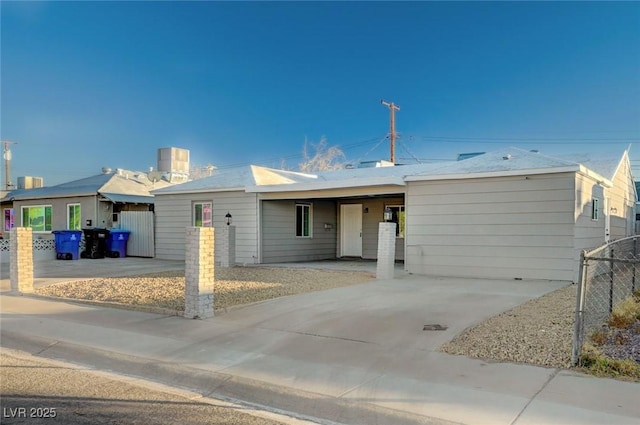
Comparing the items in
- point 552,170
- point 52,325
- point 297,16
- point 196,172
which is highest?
point 297,16

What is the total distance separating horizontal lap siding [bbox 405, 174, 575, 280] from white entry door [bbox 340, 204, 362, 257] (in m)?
5.48

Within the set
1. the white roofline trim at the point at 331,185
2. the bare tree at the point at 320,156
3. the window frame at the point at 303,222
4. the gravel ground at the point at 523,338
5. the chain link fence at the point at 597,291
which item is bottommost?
the gravel ground at the point at 523,338

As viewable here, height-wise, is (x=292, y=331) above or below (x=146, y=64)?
below

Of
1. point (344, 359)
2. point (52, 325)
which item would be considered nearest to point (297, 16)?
point (52, 325)

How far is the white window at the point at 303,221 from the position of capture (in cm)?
1734

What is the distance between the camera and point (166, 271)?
1370 centimetres

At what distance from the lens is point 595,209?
514 inches

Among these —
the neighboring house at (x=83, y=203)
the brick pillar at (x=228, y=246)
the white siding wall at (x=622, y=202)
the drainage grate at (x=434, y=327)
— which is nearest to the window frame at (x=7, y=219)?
the neighboring house at (x=83, y=203)

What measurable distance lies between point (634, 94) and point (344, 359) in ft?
66.7

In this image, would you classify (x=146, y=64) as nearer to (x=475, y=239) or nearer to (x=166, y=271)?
(x=166, y=271)

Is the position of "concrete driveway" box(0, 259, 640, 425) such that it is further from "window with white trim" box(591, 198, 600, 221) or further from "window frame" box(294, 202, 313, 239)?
"window frame" box(294, 202, 313, 239)

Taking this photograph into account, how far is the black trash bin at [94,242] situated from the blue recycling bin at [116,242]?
202mm

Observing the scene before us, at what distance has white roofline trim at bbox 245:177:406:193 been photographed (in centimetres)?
1286

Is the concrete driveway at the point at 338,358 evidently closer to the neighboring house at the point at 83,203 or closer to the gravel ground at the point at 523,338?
the gravel ground at the point at 523,338
